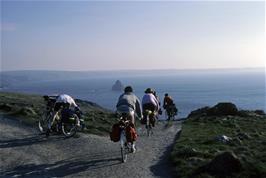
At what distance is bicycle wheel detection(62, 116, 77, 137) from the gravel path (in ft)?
1.34

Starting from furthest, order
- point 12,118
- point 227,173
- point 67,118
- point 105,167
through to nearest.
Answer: point 12,118, point 67,118, point 105,167, point 227,173

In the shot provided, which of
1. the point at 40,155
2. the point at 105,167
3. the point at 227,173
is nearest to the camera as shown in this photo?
the point at 227,173

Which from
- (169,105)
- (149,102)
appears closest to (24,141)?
(149,102)

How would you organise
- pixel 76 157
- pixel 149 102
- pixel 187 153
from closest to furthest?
pixel 76 157 < pixel 187 153 < pixel 149 102

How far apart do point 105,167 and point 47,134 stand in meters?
5.81

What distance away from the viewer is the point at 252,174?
37.5 feet

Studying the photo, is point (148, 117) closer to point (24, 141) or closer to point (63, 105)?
point (63, 105)

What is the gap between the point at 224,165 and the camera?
38.2ft

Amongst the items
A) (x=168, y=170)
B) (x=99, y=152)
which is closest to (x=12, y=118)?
(x=99, y=152)

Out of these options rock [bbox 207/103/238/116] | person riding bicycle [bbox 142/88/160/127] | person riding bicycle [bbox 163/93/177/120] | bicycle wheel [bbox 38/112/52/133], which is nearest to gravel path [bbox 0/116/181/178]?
bicycle wheel [bbox 38/112/52/133]

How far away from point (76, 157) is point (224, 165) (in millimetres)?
5134

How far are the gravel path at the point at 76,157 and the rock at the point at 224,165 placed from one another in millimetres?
1335

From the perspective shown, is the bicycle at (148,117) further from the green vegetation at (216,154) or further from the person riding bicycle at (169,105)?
the person riding bicycle at (169,105)

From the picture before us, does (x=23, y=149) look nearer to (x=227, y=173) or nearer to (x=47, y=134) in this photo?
(x=47, y=134)
